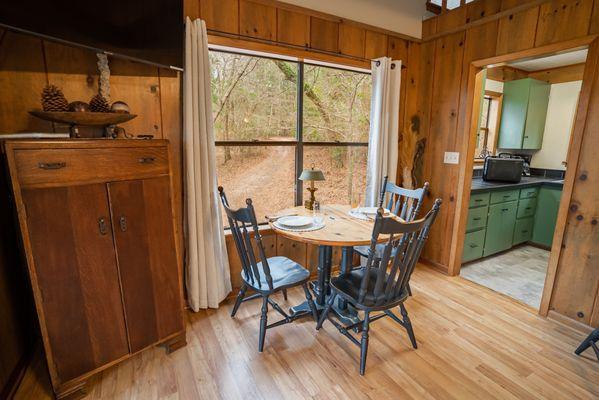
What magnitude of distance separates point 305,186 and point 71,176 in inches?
→ 72.4

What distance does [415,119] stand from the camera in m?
3.16

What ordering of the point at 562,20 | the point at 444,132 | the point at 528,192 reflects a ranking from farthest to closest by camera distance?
1. the point at 528,192
2. the point at 444,132
3. the point at 562,20

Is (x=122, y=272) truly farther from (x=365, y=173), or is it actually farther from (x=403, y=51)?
(x=403, y=51)

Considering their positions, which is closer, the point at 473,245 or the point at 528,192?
the point at 473,245

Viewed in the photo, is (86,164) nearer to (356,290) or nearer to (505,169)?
(356,290)

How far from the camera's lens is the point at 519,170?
350cm

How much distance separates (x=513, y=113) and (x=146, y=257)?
14.9 feet

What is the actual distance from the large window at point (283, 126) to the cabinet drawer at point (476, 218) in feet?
4.18

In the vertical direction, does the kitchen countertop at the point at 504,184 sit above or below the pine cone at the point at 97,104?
below

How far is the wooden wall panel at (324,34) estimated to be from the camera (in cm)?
246

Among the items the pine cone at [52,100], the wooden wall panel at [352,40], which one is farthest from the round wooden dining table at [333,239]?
the wooden wall panel at [352,40]

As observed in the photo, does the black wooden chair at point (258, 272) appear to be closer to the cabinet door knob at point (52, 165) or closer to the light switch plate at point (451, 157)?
the cabinet door knob at point (52, 165)

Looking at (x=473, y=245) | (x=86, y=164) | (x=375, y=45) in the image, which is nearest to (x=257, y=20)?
(x=375, y=45)

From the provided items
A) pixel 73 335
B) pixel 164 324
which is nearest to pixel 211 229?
pixel 164 324
